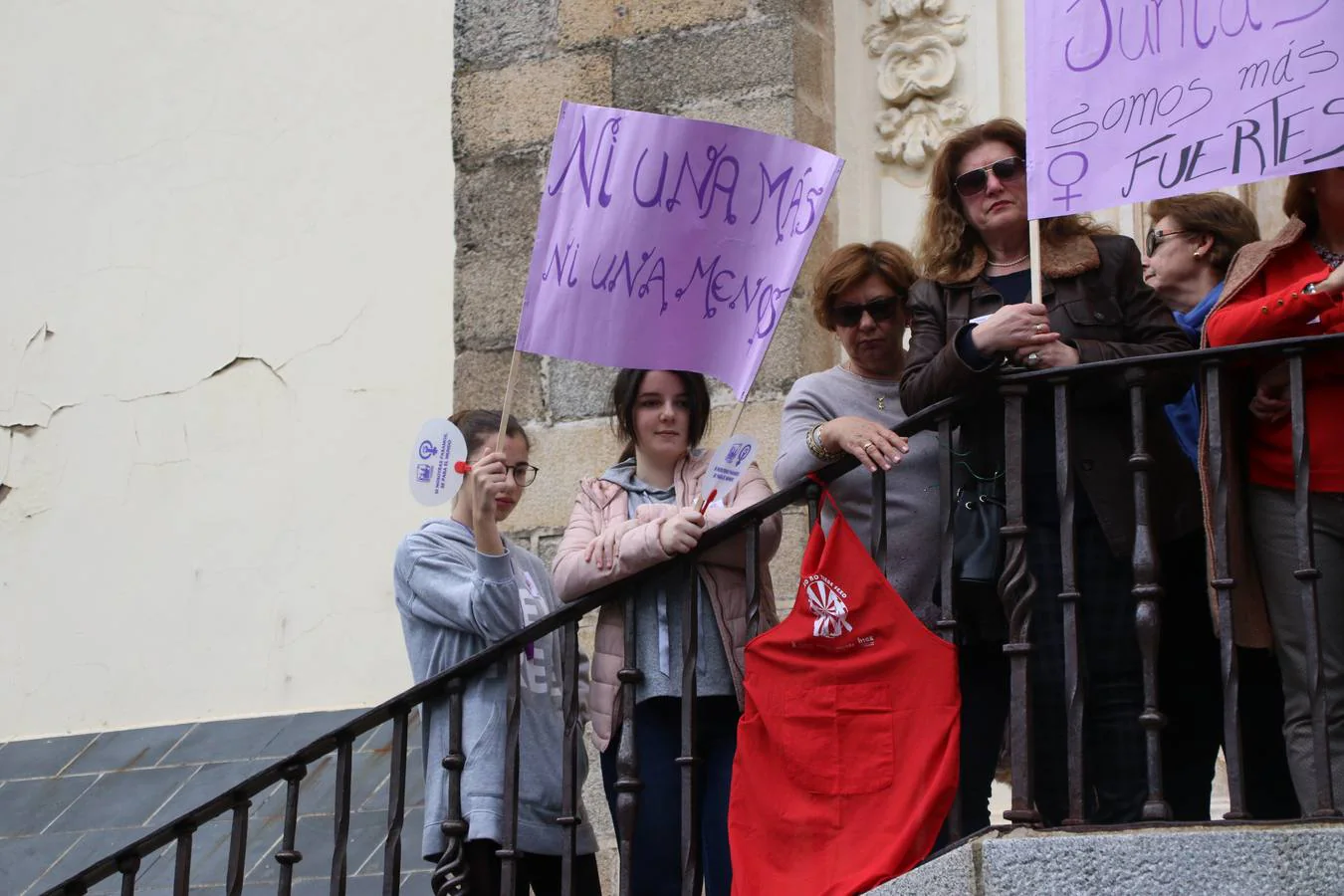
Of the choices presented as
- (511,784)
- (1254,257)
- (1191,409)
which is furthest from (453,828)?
(1254,257)

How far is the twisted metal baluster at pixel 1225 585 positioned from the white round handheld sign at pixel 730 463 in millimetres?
922

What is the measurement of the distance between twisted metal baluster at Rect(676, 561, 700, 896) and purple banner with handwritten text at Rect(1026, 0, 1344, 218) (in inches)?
41.1

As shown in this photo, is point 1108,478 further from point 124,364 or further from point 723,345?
point 124,364

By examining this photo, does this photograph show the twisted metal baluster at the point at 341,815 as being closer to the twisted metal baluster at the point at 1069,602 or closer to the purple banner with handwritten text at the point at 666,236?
the purple banner with handwritten text at the point at 666,236

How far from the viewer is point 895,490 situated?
4.50 metres

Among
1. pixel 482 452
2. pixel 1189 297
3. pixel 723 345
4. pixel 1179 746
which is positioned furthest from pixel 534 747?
pixel 1189 297

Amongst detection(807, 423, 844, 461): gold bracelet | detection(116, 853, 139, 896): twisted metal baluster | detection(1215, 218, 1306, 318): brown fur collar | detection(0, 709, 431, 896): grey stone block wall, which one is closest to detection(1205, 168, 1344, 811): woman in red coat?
detection(1215, 218, 1306, 318): brown fur collar

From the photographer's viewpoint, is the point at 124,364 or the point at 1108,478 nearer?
the point at 1108,478

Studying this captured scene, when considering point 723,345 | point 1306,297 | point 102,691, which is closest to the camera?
point 1306,297

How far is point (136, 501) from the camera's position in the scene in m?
6.93

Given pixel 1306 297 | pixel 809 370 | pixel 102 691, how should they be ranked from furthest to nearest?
pixel 102 691 → pixel 809 370 → pixel 1306 297

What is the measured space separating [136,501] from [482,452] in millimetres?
2518

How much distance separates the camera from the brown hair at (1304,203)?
4223mm

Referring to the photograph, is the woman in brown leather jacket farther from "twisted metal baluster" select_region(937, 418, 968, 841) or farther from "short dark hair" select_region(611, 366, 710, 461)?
"short dark hair" select_region(611, 366, 710, 461)
